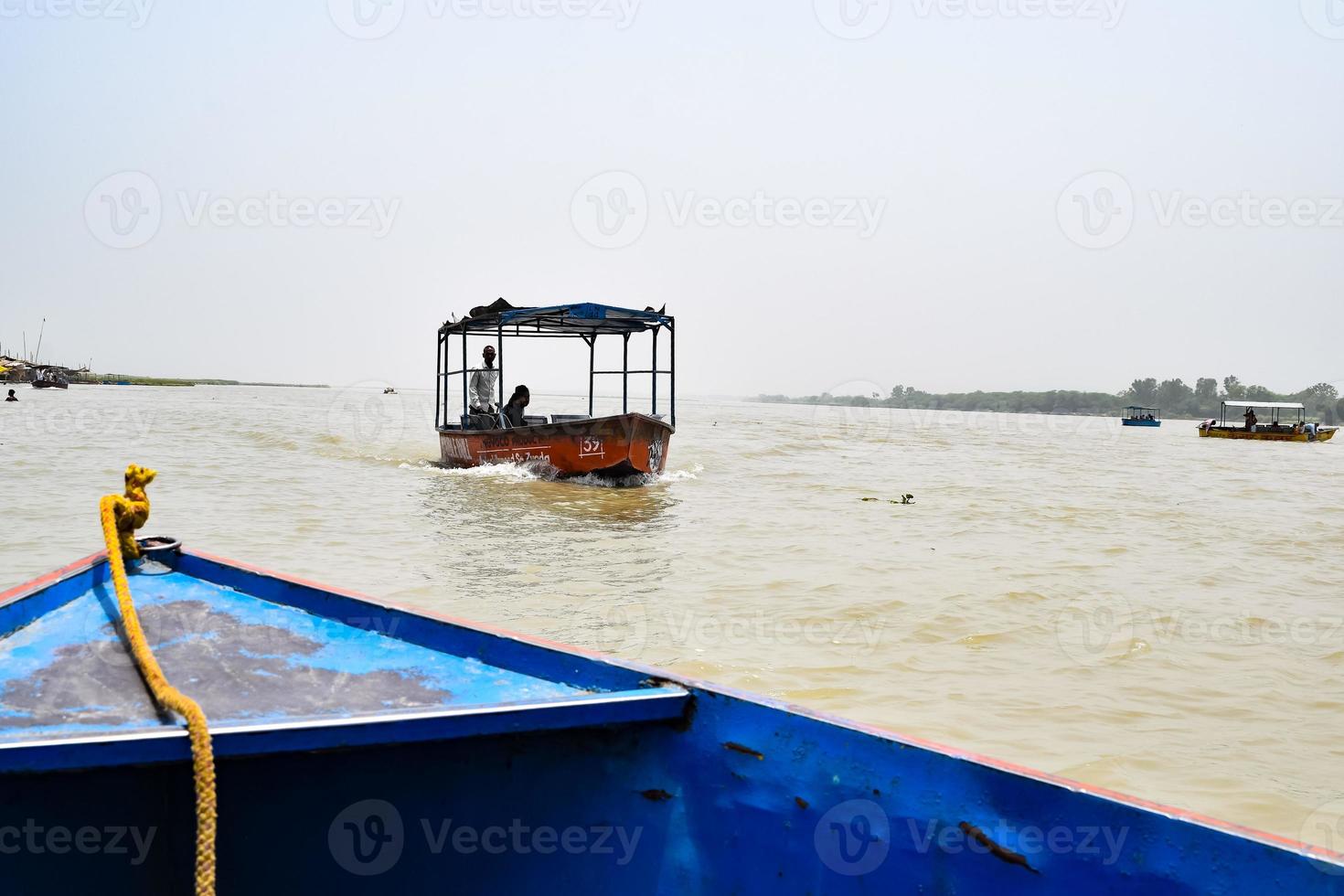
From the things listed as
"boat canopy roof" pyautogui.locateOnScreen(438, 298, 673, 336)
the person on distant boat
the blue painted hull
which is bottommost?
the blue painted hull

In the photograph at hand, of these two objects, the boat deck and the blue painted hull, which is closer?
the blue painted hull

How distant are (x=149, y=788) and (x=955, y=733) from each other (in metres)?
3.49

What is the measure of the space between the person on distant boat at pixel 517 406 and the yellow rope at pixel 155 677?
11536 millimetres

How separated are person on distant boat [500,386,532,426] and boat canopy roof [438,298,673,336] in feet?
3.59

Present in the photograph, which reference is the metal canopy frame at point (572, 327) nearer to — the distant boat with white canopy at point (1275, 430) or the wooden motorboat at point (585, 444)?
the wooden motorboat at point (585, 444)

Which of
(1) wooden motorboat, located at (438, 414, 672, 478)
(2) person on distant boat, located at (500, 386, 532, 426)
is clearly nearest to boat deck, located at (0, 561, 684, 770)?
(1) wooden motorboat, located at (438, 414, 672, 478)

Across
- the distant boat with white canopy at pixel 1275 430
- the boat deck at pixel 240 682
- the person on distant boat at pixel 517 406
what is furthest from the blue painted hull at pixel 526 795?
→ the distant boat with white canopy at pixel 1275 430

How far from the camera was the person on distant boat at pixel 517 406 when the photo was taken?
14.8 metres

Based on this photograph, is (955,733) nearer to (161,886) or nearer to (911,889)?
(911,889)

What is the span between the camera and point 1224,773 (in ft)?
13.1

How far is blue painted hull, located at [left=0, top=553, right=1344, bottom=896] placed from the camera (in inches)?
68.7

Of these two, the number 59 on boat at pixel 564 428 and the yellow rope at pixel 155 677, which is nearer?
the yellow rope at pixel 155 677

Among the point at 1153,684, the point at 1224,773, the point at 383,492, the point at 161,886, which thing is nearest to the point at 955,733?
the point at 1224,773

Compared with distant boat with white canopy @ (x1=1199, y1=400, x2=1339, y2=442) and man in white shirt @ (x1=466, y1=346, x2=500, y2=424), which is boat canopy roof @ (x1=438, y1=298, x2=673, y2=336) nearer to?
man in white shirt @ (x1=466, y1=346, x2=500, y2=424)
